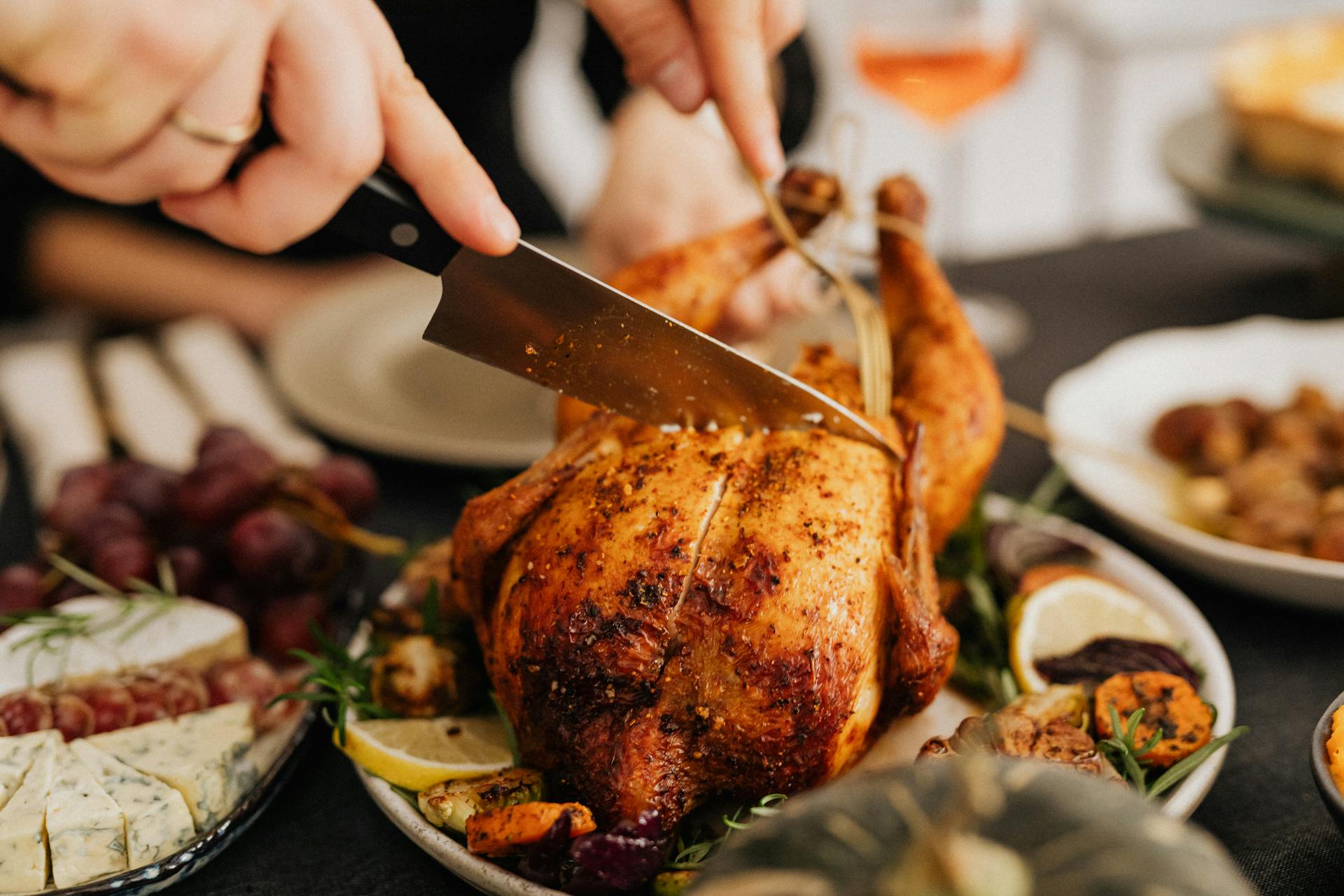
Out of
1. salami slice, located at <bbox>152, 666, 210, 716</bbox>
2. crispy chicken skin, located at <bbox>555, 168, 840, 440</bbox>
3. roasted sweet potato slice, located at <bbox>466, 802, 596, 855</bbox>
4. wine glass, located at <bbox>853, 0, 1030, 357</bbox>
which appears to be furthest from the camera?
wine glass, located at <bbox>853, 0, 1030, 357</bbox>

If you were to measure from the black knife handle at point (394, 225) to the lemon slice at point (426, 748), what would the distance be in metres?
0.45

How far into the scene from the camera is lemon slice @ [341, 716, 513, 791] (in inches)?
39.1

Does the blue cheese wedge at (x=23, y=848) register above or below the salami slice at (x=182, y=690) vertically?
above

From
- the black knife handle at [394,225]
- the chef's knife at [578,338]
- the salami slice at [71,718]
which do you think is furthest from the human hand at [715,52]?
the salami slice at [71,718]

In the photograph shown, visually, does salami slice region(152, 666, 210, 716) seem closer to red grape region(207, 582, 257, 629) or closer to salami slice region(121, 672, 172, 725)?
salami slice region(121, 672, 172, 725)

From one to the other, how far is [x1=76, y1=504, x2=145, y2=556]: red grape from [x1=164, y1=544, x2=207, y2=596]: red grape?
0.06 meters

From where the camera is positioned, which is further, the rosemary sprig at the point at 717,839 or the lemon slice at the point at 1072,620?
the lemon slice at the point at 1072,620

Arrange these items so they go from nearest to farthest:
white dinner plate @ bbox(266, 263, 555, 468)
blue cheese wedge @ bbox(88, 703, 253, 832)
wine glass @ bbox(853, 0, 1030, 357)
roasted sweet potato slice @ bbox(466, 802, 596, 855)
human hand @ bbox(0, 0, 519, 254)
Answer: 1. human hand @ bbox(0, 0, 519, 254)
2. roasted sweet potato slice @ bbox(466, 802, 596, 855)
3. blue cheese wedge @ bbox(88, 703, 253, 832)
4. white dinner plate @ bbox(266, 263, 555, 468)
5. wine glass @ bbox(853, 0, 1030, 357)

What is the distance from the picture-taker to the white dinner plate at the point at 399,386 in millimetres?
1676

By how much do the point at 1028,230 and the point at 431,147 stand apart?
5237 mm

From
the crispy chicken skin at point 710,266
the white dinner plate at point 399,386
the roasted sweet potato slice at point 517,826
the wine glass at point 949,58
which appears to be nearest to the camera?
the roasted sweet potato slice at point 517,826

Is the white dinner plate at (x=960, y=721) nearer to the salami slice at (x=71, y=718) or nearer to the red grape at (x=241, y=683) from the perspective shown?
the red grape at (x=241, y=683)

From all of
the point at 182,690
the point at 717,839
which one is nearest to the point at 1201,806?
the point at 717,839

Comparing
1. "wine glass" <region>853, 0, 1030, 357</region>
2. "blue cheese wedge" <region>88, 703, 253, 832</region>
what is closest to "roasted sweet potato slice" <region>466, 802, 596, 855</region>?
"blue cheese wedge" <region>88, 703, 253, 832</region>
